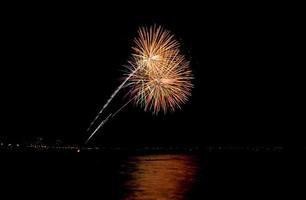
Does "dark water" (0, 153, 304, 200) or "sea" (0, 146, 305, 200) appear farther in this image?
"dark water" (0, 153, 304, 200)

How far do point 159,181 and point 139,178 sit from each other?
1471 millimetres

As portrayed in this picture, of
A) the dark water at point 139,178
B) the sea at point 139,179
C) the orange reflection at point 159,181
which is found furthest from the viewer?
the dark water at point 139,178

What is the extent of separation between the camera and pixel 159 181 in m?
22.8

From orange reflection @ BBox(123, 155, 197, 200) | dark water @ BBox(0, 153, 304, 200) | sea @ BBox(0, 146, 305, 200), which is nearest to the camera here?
orange reflection @ BBox(123, 155, 197, 200)

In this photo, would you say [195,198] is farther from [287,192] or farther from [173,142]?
[173,142]

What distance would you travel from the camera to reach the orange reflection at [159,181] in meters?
Result: 19.0

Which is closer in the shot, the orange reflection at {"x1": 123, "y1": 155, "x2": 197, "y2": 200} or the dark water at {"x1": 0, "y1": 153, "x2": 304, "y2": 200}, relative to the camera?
the orange reflection at {"x1": 123, "y1": 155, "x2": 197, "y2": 200}

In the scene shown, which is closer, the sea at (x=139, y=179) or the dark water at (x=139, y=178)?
the sea at (x=139, y=179)

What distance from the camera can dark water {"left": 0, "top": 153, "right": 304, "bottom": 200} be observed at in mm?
19672

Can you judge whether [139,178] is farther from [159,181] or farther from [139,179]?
[159,181]

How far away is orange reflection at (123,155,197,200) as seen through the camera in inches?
748

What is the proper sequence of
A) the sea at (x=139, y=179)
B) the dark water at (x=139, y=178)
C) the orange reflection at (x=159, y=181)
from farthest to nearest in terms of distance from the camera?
the dark water at (x=139, y=178)
the sea at (x=139, y=179)
the orange reflection at (x=159, y=181)

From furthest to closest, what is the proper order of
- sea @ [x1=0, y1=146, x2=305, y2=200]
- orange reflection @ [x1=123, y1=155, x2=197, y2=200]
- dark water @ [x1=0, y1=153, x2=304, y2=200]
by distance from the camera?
dark water @ [x1=0, y1=153, x2=304, y2=200], sea @ [x1=0, y1=146, x2=305, y2=200], orange reflection @ [x1=123, y1=155, x2=197, y2=200]

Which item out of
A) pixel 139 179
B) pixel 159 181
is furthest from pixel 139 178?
pixel 159 181
